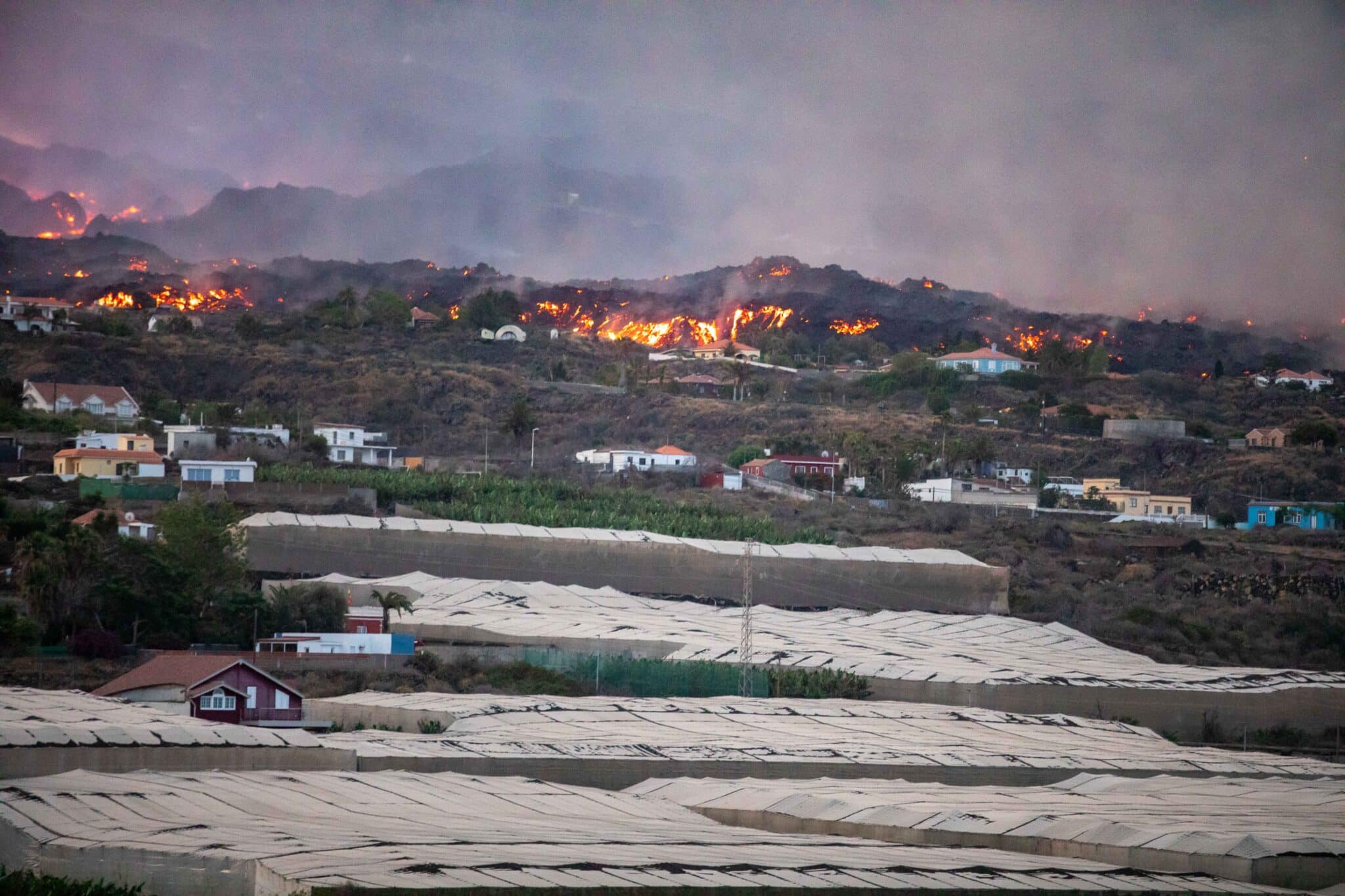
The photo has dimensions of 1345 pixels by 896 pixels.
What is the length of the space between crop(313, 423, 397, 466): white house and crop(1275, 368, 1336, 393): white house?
4659 cm

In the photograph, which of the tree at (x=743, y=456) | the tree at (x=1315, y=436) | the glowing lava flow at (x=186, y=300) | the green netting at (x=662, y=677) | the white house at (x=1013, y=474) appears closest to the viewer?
the green netting at (x=662, y=677)

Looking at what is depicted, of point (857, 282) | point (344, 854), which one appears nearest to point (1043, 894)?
point (344, 854)

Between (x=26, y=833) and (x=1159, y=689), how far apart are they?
19869mm

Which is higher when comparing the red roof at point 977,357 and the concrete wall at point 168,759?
the red roof at point 977,357

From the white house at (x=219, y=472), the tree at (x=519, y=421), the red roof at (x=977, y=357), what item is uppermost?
the red roof at (x=977, y=357)

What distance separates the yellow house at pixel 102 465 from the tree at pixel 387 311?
38588mm

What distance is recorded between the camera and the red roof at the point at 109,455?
43.7 metres

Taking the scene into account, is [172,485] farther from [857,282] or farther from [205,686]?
[857,282]

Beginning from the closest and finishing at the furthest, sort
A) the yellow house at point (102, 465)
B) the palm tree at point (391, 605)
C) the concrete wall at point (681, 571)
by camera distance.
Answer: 1. the palm tree at point (391, 605)
2. the concrete wall at point (681, 571)
3. the yellow house at point (102, 465)

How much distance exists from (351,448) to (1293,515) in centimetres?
3220

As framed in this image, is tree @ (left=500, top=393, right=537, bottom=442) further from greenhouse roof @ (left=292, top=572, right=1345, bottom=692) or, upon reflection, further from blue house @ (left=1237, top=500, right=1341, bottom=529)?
blue house @ (left=1237, top=500, right=1341, bottom=529)

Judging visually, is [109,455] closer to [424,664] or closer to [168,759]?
[424,664]

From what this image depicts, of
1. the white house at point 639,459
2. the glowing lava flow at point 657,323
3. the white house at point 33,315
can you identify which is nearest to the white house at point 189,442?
the white house at point 639,459

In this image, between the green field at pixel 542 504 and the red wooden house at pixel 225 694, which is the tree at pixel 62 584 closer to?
the red wooden house at pixel 225 694
